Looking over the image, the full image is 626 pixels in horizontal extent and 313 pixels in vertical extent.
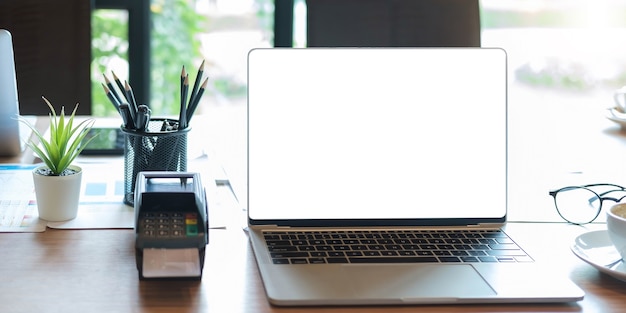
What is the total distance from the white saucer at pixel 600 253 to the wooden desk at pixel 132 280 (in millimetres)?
18

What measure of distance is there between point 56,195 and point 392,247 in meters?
0.48

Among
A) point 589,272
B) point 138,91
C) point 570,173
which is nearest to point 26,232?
point 589,272

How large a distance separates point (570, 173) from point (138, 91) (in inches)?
61.0

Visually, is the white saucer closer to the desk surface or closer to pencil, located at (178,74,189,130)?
the desk surface

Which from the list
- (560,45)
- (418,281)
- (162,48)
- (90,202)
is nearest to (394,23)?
(90,202)

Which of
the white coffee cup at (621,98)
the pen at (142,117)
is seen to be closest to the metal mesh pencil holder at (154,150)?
the pen at (142,117)

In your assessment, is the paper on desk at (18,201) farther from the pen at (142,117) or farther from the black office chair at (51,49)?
the black office chair at (51,49)

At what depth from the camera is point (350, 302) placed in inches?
33.8

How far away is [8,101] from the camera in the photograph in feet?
4.61

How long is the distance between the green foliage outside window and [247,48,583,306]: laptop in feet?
5.58

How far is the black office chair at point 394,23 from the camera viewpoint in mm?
1675

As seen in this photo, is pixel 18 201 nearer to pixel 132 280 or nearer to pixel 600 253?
pixel 132 280

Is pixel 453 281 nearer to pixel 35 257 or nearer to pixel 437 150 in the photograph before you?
pixel 437 150

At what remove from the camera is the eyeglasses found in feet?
3.95
